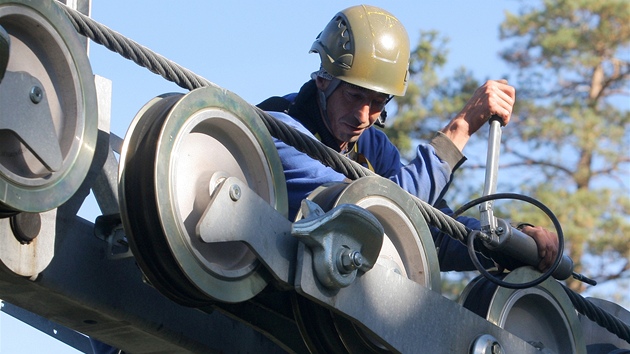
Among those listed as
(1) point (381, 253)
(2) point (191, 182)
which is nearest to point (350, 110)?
(1) point (381, 253)

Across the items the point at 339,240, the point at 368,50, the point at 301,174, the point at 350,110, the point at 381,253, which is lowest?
the point at 339,240

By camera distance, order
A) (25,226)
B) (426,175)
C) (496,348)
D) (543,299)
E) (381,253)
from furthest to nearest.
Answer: (543,299) < (426,175) < (496,348) < (381,253) < (25,226)

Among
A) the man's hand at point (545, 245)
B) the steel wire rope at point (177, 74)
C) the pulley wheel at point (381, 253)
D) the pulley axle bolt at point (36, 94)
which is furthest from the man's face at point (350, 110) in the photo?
the pulley axle bolt at point (36, 94)

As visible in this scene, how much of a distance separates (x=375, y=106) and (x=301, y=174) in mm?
1194

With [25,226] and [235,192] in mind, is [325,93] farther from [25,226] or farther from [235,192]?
[25,226]

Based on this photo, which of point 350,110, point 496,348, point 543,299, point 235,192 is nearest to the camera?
point 235,192

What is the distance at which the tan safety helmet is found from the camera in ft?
18.3

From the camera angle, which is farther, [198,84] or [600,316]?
[600,316]

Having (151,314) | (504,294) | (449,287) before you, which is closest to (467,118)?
(504,294)

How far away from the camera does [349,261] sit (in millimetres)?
3943

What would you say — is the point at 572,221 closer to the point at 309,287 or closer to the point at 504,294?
the point at 504,294

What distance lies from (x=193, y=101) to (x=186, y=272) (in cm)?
49

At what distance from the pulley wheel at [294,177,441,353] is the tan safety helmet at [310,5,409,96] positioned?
1.17 metres

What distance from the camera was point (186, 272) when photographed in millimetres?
3670
